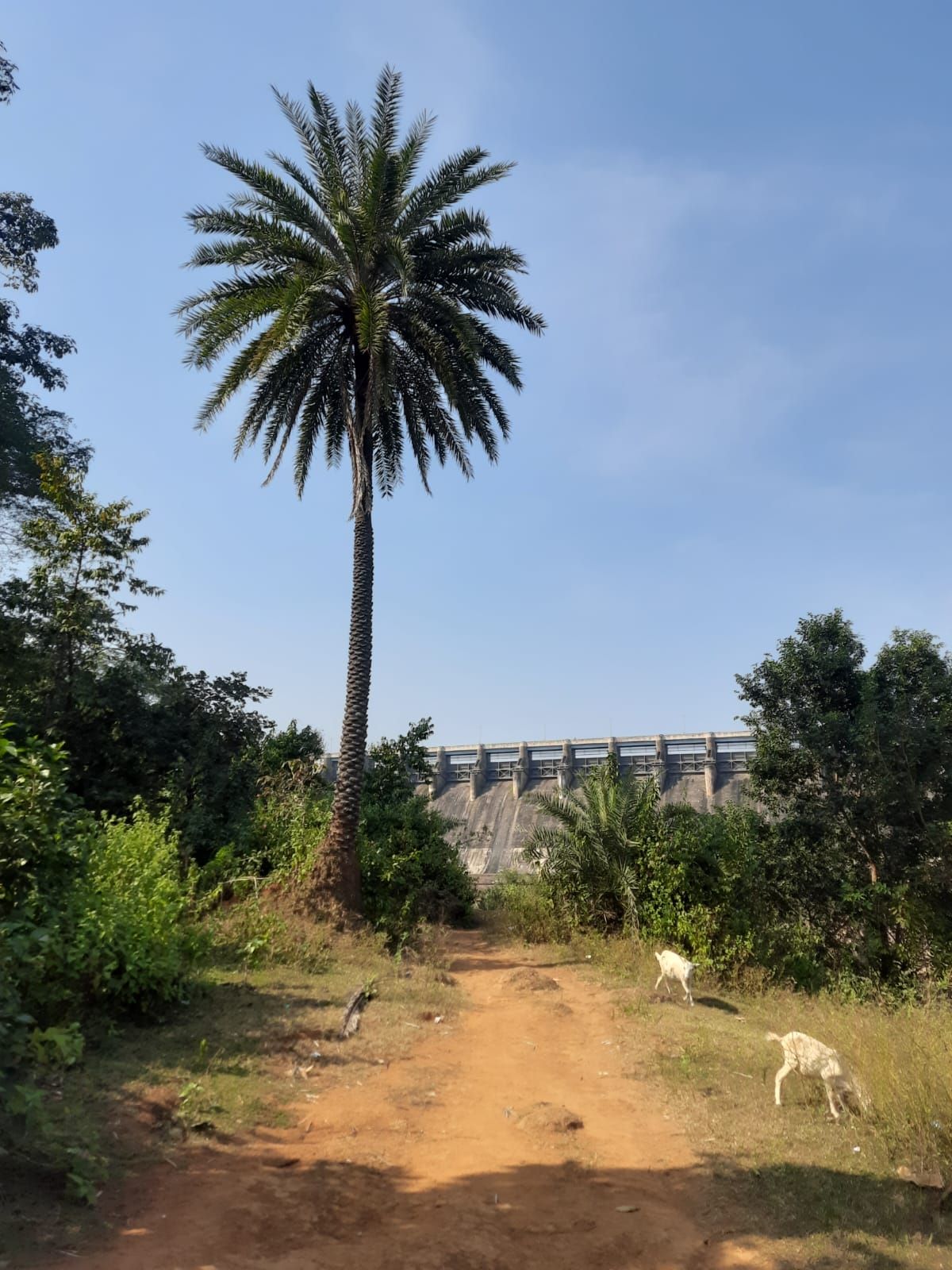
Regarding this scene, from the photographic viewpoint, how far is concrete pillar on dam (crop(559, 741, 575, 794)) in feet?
179

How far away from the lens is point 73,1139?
17.2 feet

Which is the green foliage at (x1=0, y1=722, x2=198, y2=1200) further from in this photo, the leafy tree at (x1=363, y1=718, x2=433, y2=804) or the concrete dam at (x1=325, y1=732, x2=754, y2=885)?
the concrete dam at (x1=325, y1=732, x2=754, y2=885)

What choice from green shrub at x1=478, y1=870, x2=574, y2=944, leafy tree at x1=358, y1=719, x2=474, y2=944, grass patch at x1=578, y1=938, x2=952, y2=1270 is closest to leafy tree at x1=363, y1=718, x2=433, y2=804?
leafy tree at x1=358, y1=719, x2=474, y2=944

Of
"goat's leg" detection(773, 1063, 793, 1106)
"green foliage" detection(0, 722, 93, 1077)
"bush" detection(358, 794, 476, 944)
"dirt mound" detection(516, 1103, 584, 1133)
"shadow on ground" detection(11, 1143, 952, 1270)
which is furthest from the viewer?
"bush" detection(358, 794, 476, 944)

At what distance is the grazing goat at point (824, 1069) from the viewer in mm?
6562

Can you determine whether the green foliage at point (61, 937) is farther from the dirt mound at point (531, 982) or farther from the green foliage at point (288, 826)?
the green foliage at point (288, 826)

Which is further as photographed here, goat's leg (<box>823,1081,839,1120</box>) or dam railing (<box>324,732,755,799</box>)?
dam railing (<box>324,732,755,799</box>)

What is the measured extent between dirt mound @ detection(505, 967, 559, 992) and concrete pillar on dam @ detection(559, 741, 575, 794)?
41.8 meters

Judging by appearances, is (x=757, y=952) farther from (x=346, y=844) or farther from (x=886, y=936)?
(x=346, y=844)

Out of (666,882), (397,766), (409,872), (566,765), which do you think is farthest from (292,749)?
(566,765)

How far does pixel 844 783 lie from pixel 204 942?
10.7 meters

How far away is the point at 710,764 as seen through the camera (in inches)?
2128

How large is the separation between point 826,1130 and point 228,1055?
524 cm

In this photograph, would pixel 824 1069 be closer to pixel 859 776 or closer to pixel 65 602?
pixel 859 776
